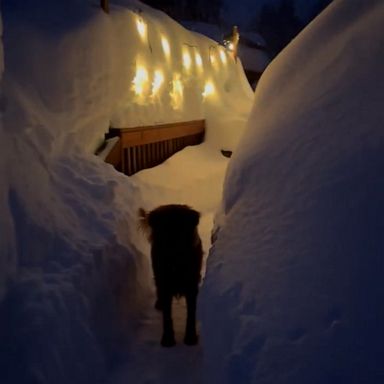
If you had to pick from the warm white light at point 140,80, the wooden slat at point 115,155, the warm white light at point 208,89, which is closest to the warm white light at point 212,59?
the warm white light at point 208,89

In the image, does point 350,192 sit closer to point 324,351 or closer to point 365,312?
point 365,312

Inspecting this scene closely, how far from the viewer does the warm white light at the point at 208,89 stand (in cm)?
1548

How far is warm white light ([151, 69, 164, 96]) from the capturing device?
416 inches

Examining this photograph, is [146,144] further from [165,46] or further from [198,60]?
[198,60]

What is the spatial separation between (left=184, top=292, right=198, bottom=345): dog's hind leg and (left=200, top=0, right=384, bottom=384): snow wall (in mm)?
864

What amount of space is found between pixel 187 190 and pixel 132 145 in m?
1.40

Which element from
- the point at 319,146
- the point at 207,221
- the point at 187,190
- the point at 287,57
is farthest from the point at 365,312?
the point at 187,190

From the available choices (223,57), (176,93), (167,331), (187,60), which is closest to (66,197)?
(167,331)

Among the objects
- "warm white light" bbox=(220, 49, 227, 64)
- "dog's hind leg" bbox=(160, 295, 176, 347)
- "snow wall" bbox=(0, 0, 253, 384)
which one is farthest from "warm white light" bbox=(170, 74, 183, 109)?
"dog's hind leg" bbox=(160, 295, 176, 347)

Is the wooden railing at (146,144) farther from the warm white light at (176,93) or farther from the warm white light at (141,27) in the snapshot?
the warm white light at (141,27)

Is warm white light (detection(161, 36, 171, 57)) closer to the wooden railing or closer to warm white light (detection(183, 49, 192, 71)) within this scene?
warm white light (detection(183, 49, 192, 71))

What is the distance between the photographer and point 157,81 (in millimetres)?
10875

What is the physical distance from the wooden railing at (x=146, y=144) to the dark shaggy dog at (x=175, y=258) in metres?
3.65

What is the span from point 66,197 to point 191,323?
5.60 ft
